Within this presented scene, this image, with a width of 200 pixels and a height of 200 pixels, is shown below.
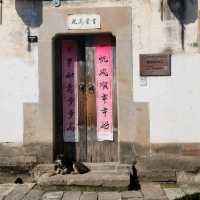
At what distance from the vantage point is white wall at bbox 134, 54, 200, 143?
9547mm

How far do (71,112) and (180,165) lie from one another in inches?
91.1

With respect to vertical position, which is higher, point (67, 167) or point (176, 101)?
point (176, 101)

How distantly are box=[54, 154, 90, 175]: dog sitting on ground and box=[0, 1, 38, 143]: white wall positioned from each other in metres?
0.88

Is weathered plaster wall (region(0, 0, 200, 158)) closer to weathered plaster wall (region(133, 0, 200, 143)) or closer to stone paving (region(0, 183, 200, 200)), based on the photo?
weathered plaster wall (region(133, 0, 200, 143))

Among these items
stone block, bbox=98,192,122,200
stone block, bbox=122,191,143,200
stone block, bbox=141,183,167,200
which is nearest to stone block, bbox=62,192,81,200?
stone block, bbox=98,192,122,200

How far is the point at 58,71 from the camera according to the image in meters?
10.0

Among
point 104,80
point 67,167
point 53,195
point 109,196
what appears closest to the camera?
point 109,196

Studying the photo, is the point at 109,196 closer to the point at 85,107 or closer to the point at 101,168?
the point at 101,168

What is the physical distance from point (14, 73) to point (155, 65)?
2.66 metres

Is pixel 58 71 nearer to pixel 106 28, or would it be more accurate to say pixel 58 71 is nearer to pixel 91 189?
pixel 106 28

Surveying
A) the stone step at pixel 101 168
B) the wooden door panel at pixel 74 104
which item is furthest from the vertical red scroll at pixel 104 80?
the stone step at pixel 101 168

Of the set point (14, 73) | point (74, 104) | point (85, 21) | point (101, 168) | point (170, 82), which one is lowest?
point (101, 168)

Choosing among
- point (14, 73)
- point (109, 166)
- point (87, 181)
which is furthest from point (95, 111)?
point (14, 73)

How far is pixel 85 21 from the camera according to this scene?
9656mm
